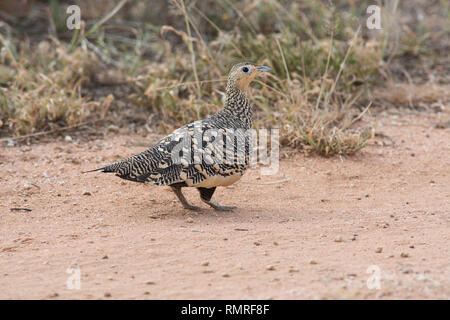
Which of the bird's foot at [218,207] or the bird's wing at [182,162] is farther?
the bird's foot at [218,207]

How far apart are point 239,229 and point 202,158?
640mm

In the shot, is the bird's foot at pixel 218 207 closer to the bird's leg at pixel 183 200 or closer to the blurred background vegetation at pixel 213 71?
the bird's leg at pixel 183 200

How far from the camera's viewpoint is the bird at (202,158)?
485 cm

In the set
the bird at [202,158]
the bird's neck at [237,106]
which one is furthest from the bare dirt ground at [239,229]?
the bird's neck at [237,106]

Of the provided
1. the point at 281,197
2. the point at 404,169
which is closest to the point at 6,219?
the point at 281,197

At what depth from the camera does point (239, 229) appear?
4.71 meters

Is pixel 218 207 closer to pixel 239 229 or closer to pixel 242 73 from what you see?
pixel 239 229

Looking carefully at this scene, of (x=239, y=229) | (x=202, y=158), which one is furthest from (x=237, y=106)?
(x=239, y=229)

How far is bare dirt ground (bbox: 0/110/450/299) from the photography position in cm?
371

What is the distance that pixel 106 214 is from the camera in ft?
16.8

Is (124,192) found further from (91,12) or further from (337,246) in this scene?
(91,12)

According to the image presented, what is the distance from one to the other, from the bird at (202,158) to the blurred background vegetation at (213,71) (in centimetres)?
107

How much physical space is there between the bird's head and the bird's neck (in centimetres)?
4

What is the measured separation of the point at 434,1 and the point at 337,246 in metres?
8.45
